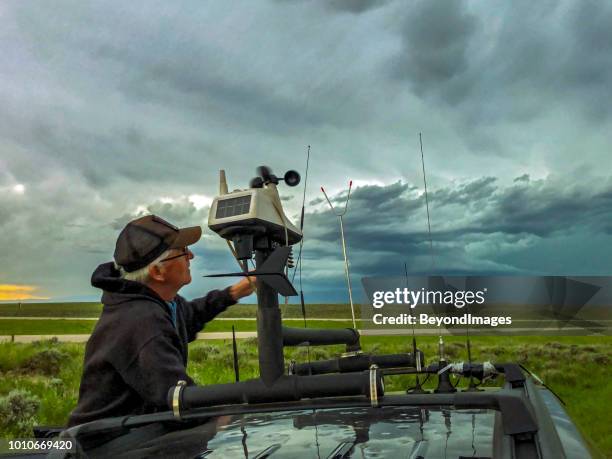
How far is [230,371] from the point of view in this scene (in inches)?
810

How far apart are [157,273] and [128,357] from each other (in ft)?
2.42

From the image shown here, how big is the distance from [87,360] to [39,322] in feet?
167

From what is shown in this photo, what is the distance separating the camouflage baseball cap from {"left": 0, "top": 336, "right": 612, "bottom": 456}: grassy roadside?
399 inches

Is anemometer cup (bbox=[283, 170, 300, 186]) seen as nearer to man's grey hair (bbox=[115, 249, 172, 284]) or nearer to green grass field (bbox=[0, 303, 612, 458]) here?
man's grey hair (bbox=[115, 249, 172, 284])

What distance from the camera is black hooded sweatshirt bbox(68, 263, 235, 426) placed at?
3.59 meters

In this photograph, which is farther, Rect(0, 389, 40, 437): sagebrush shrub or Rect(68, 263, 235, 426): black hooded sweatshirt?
Rect(0, 389, 40, 437): sagebrush shrub

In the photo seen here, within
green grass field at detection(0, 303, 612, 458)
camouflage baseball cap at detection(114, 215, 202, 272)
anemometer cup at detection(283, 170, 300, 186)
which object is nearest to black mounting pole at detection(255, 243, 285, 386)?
anemometer cup at detection(283, 170, 300, 186)

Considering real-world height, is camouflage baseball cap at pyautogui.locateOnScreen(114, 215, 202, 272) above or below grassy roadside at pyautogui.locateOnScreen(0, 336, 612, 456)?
above

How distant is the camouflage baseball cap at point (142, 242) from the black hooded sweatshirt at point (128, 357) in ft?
0.55

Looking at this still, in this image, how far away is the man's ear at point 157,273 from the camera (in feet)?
14.2

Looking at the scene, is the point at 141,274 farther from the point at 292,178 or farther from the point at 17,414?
the point at 17,414

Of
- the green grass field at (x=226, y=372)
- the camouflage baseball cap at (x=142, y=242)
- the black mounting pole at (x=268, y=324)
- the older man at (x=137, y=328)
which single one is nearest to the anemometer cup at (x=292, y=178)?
the black mounting pole at (x=268, y=324)

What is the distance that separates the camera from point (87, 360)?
3945 mm

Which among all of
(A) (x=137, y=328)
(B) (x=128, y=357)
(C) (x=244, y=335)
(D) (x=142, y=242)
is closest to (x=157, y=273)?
(D) (x=142, y=242)
